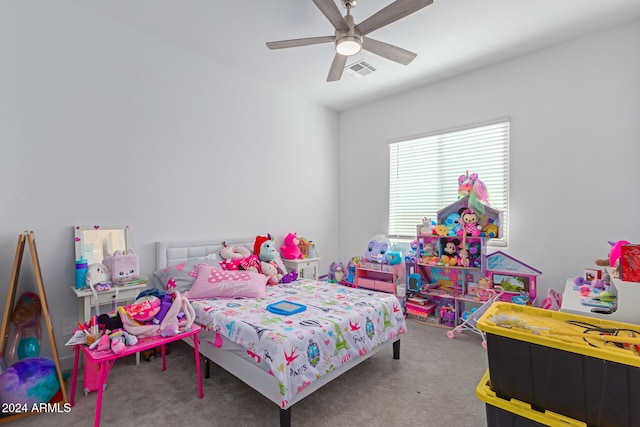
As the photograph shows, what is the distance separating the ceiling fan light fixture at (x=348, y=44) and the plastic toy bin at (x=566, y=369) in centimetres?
221

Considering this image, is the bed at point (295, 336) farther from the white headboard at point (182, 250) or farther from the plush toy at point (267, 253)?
the plush toy at point (267, 253)

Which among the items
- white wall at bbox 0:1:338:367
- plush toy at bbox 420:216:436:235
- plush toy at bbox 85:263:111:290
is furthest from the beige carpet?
plush toy at bbox 420:216:436:235

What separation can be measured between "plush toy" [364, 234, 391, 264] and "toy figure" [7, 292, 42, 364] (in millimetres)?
3619

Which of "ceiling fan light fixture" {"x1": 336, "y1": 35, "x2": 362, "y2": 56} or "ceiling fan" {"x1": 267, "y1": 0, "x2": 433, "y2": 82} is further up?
"ceiling fan" {"x1": 267, "y1": 0, "x2": 433, "y2": 82}

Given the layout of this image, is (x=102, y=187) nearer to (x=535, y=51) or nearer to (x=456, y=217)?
(x=456, y=217)

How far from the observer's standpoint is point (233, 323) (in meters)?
2.22

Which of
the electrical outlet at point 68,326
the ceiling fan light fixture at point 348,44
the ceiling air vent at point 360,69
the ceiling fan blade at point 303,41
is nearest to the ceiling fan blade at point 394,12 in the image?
the ceiling fan light fixture at point 348,44

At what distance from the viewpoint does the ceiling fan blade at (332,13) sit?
82.0 inches

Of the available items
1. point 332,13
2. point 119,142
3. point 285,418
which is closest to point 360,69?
point 332,13

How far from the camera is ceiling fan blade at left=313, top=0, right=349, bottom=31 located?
6.84ft

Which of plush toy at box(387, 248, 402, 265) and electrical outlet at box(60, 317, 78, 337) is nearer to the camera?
electrical outlet at box(60, 317, 78, 337)

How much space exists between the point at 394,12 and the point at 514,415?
2455mm

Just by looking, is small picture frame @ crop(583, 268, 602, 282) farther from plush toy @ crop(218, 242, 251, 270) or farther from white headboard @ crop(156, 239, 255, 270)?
white headboard @ crop(156, 239, 255, 270)

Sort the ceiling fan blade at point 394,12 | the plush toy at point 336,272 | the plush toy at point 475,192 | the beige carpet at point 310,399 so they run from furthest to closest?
the plush toy at point 336,272
the plush toy at point 475,192
the ceiling fan blade at point 394,12
the beige carpet at point 310,399
